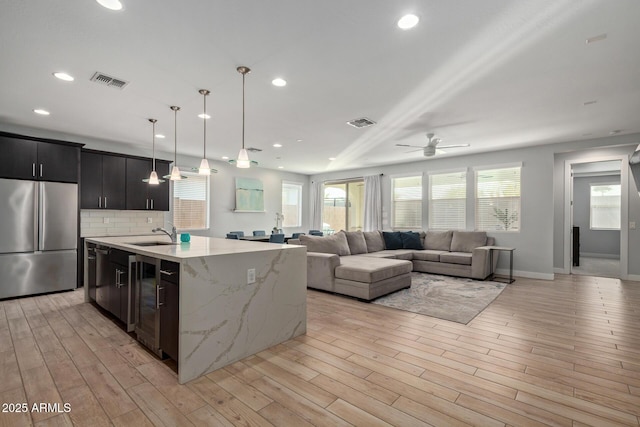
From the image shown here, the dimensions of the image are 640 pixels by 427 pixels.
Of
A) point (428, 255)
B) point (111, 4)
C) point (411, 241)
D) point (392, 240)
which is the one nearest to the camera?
point (111, 4)

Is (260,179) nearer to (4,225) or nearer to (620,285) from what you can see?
(4,225)

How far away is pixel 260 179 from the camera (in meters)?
8.80

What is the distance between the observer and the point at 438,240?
23.7 feet

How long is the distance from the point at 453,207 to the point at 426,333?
4.89 meters

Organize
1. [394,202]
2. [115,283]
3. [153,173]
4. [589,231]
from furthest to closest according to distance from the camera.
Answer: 1. [589,231]
2. [394,202]
3. [153,173]
4. [115,283]

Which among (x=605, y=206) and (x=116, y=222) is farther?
(x=605, y=206)

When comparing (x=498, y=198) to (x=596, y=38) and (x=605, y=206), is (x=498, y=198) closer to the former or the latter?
(x=596, y=38)

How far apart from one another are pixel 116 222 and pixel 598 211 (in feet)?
41.2

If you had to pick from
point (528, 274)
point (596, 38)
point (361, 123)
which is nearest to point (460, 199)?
point (528, 274)

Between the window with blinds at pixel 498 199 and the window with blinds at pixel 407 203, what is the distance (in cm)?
143

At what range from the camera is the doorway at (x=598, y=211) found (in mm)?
8703

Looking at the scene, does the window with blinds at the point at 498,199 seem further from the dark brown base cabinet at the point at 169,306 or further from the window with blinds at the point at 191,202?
the dark brown base cabinet at the point at 169,306

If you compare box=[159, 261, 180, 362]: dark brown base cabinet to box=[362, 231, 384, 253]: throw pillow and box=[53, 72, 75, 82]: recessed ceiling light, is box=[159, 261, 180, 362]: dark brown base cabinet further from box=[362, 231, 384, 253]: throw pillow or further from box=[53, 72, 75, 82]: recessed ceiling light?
box=[362, 231, 384, 253]: throw pillow

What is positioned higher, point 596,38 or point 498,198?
point 596,38
